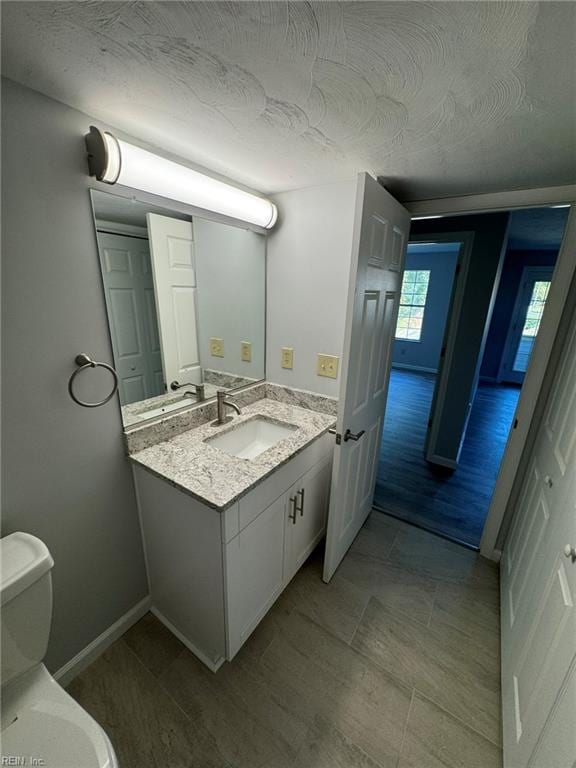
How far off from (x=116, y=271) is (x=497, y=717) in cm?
226

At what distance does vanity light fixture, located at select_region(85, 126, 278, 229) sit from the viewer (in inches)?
37.7

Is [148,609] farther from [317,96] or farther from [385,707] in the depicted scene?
[317,96]

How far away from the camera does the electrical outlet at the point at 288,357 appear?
1.85 m

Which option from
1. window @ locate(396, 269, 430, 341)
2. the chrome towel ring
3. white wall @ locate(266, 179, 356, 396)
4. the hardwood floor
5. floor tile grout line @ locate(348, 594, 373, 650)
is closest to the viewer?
A: the chrome towel ring

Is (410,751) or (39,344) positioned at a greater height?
(39,344)

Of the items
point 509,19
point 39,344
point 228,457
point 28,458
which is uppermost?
point 509,19

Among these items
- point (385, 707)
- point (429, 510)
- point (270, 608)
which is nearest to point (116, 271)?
point (270, 608)

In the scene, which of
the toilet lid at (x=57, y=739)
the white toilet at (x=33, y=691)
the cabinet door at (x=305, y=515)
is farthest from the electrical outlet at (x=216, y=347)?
the toilet lid at (x=57, y=739)

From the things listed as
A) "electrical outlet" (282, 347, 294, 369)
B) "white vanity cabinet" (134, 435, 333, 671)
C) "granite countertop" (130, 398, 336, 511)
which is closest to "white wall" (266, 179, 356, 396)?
"electrical outlet" (282, 347, 294, 369)

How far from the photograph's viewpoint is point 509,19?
565 mm

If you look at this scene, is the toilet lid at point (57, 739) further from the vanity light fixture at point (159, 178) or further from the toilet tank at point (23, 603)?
the vanity light fixture at point (159, 178)

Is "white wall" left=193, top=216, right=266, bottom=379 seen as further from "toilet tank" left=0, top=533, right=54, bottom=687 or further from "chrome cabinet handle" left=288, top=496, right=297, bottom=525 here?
"toilet tank" left=0, top=533, right=54, bottom=687

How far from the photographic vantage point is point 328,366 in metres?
1.73

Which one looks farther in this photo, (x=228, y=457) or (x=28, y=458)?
(x=228, y=457)
